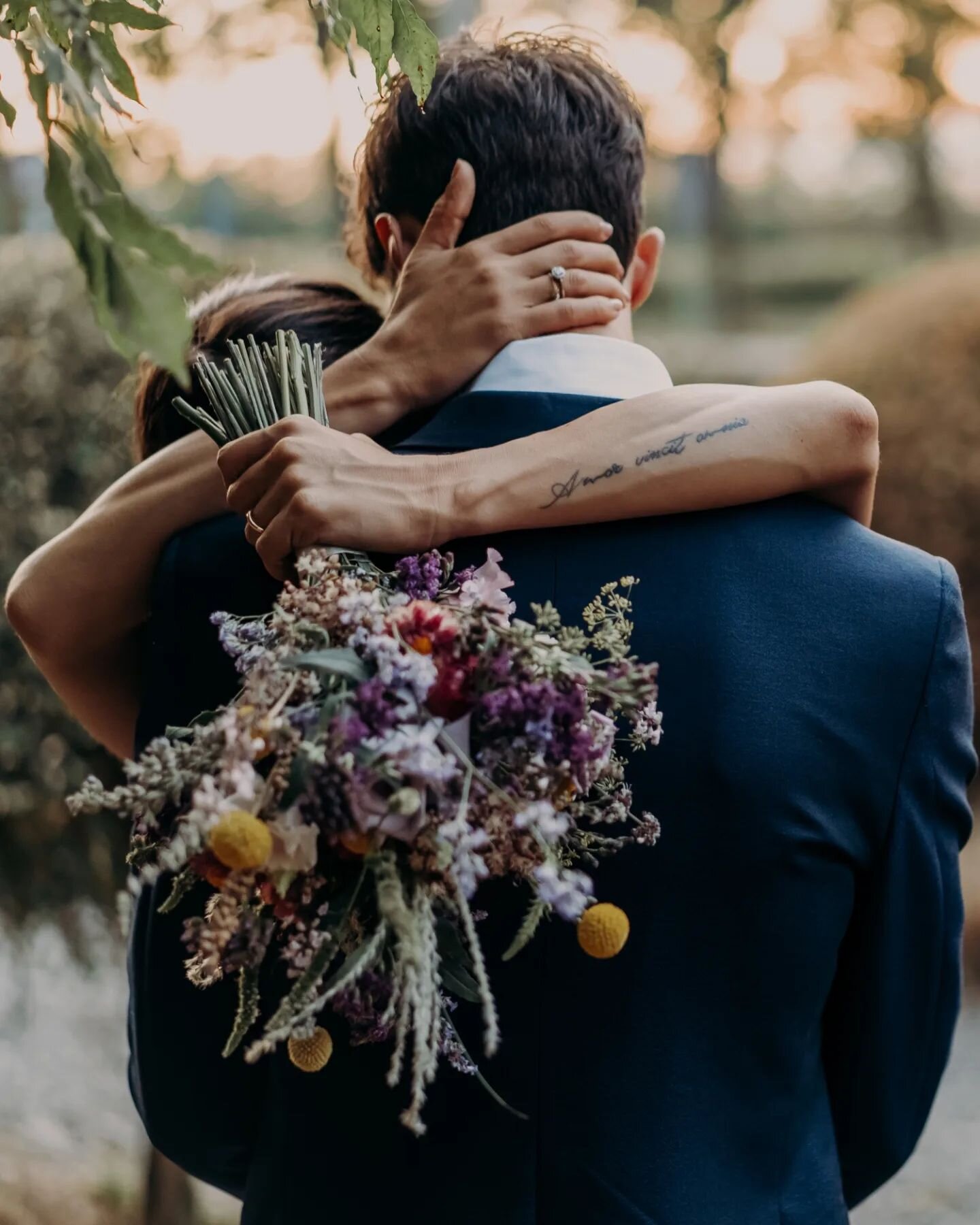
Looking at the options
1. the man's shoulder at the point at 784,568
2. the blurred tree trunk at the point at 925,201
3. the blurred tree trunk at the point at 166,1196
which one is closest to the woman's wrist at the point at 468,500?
the man's shoulder at the point at 784,568

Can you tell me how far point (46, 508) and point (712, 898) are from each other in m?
2.47

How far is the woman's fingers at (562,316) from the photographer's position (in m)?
1.66

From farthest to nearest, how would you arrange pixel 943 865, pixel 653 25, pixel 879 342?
pixel 653 25 → pixel 879 342 → pixel 943 865

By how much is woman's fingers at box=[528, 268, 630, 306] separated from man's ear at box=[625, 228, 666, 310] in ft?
0.51

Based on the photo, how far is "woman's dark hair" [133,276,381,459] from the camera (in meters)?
2.04

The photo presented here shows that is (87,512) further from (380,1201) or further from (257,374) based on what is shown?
(380,1201)

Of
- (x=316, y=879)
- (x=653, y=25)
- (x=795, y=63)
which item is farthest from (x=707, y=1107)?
(x=795, y=63)

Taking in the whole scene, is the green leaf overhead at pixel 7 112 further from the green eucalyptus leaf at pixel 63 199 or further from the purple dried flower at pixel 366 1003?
the purple dried flower at pixel 366 1003

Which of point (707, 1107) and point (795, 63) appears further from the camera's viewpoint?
point (795, 63)

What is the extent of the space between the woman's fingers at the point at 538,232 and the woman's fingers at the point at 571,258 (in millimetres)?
11

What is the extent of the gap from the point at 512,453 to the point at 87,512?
2.27 feet

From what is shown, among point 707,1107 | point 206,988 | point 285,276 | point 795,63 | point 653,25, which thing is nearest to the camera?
point 707,1107

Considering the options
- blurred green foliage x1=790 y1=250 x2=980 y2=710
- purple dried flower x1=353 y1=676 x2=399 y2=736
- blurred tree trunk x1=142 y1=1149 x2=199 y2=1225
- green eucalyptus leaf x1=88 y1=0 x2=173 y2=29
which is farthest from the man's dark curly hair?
Result: blurred green foliage x1=790 y1=250 x2=980 y2=710

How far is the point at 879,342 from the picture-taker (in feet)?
20.0
